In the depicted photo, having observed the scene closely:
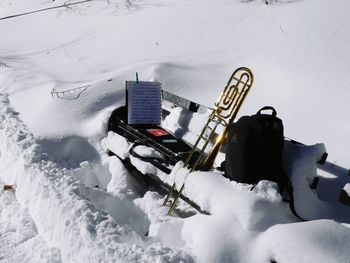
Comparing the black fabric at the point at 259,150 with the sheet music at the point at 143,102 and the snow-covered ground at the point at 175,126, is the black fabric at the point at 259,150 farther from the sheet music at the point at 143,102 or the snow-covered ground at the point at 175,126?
the sheet music at the point at 143,102

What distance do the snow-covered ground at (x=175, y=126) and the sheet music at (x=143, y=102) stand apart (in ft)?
0.77

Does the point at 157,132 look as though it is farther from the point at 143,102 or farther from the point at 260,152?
the point at 260,152

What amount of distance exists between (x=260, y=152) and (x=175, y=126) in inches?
62.8

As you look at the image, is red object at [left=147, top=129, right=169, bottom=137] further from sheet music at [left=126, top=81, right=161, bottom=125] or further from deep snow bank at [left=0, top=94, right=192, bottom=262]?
deep snow bank at [left=0, top=94, right=192, bottom=262]

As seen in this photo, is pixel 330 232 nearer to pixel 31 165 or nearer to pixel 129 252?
pixel 129 252

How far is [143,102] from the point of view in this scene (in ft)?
13.5

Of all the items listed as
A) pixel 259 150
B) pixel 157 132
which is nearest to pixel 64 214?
pixel 157 132

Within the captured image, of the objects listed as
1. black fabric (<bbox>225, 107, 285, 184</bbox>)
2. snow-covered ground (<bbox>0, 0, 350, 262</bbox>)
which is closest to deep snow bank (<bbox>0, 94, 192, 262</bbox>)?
snow-covered ground (<bbox>0, 0, 350, 262</bbox>)

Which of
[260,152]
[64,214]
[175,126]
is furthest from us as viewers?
[175,126]

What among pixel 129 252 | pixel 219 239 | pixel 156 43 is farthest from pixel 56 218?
pixel 156 43

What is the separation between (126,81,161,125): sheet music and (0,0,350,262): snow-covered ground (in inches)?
9.2

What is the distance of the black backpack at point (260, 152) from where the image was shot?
263cm

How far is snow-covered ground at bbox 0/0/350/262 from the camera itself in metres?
2.39

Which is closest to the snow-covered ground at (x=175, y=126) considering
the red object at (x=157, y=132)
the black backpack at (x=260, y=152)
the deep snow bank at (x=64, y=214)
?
the deep snow bank at (x=64, y=214)
